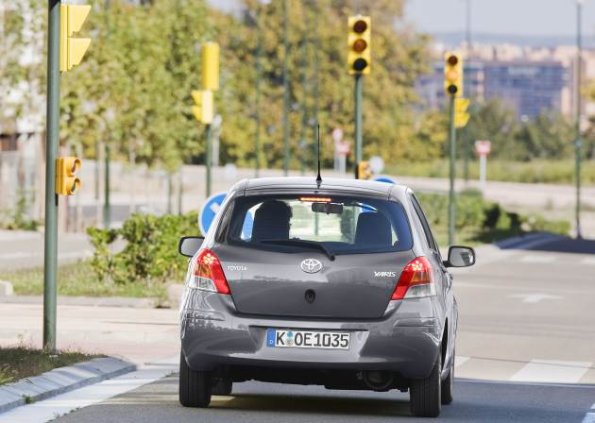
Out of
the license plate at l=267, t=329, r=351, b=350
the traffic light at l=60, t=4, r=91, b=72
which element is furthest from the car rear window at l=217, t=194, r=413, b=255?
the traffic light at l=60, t=4, r=91, b=72

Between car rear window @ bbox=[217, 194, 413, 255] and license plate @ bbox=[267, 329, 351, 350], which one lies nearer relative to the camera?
license plate @ bbox=[267, 329, 351, 350]

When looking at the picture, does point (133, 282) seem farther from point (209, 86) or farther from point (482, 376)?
point (482, 376)

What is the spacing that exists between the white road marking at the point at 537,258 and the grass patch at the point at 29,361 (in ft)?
98.0

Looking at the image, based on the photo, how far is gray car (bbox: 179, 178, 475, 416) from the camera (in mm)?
11648

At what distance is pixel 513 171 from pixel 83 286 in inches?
3889

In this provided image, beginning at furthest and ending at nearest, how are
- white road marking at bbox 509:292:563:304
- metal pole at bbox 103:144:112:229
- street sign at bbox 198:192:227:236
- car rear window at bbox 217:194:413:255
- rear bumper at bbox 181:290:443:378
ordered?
metal pole at bbox 103:144:112:229 → white road marking at bbox 509:292:563:304 → street sign at bbox 198:192:227:236 → car rear window at bbox 217:194:413:255 → rear bumper at bbox 181:290:443:378

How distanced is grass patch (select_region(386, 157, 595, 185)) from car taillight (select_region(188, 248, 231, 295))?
107 m

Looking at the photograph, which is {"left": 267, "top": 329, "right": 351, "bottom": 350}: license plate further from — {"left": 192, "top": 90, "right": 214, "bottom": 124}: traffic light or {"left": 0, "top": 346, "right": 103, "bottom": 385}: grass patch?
{"left": 192, "top": 90, "right": 214, "bottom": 124}: traffic light

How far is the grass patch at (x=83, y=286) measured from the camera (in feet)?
79.1

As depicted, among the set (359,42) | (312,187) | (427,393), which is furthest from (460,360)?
(359,42)

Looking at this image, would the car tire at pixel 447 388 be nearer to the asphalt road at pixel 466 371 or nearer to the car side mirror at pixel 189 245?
the asphalt road at pixel 466 371

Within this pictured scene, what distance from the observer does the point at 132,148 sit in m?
61.4

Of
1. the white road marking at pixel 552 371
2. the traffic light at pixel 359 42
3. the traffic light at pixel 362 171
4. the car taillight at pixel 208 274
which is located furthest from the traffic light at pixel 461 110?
the car taillight at pixel 208 274

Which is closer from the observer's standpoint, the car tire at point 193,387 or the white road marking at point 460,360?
the car tire at point 193,387
